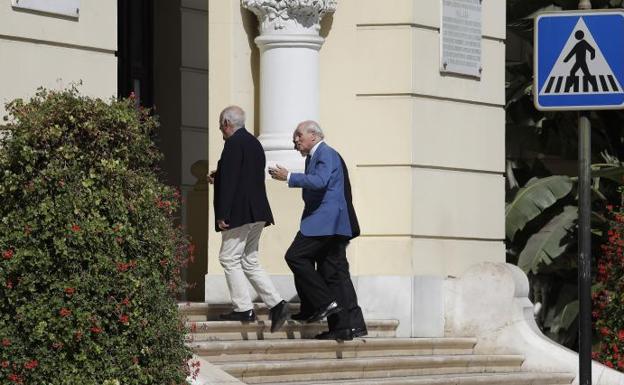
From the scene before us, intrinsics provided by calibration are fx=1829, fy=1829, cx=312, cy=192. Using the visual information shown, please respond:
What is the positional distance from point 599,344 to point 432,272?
2054 mm

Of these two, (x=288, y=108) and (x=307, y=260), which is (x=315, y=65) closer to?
(x=288, y=108)

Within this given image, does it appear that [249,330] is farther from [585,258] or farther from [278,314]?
[585,258]

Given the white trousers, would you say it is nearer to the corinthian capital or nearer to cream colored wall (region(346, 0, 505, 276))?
cream colored wall (region(346, 0, 505, 276))

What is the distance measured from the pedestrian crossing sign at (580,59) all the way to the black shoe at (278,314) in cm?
393

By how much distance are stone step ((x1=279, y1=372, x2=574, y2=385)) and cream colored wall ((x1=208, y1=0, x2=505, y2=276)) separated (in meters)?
1.43

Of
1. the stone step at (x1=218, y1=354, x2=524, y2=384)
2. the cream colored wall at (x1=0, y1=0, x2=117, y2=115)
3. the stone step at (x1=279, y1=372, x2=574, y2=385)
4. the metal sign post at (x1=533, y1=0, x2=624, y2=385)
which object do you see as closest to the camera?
the metal sign post at (x1=533, y1=0, x2=624, y2=385)

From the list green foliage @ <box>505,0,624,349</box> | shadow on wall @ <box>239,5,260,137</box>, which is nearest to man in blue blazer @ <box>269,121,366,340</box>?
shadow on wall @ <box>239,5,260,137</box>

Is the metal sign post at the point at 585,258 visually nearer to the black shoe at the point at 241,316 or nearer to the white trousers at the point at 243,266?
the white trousers at the point at 243,266

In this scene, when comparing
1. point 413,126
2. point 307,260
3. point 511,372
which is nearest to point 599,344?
point 511,372

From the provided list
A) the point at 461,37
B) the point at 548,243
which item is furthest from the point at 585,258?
the point at 548,243

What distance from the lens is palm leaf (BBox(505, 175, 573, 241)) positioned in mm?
18531

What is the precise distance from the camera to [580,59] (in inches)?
428

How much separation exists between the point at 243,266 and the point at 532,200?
5.21 metres

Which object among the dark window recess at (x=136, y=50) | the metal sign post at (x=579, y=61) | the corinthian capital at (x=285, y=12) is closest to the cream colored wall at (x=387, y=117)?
the corinthian capital at (x=285, y=12)
